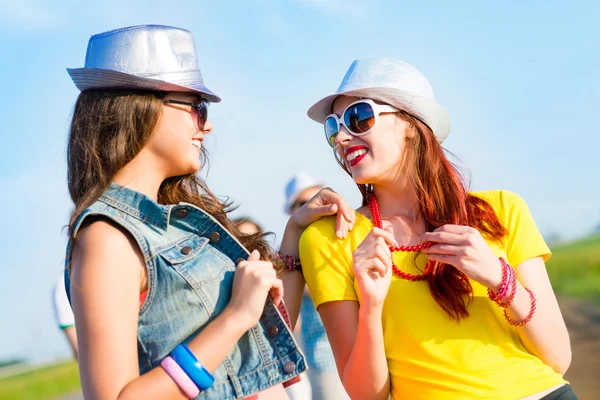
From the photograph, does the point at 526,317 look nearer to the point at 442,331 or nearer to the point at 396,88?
the point at 442,331

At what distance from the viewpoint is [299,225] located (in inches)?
130

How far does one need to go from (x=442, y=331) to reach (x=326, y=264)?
577 mm

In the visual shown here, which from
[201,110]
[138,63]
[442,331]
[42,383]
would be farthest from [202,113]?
[42,383]

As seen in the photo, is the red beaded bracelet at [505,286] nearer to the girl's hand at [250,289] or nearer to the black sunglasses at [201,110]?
the girl's hand at [250,289]

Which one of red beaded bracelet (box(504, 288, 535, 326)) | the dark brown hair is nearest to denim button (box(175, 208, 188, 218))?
the dark brown hair

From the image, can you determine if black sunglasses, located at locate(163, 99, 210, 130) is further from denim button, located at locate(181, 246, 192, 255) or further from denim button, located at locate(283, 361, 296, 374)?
denim button, located at locate(283, 361, 296, 374)

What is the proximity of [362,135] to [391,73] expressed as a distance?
1.13 feet

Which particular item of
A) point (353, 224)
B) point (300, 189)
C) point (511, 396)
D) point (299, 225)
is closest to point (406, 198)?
point (353, 224)

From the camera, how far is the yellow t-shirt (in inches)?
107

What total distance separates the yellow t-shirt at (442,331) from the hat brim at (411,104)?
1.60 ft

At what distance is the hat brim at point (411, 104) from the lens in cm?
317

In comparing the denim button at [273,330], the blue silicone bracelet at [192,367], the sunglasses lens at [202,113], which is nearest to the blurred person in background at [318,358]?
the sunglasses lens at [202,113]

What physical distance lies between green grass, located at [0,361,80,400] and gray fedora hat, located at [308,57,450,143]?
1860 cm

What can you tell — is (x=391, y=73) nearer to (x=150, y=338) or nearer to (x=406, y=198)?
(x=406, y=198)
